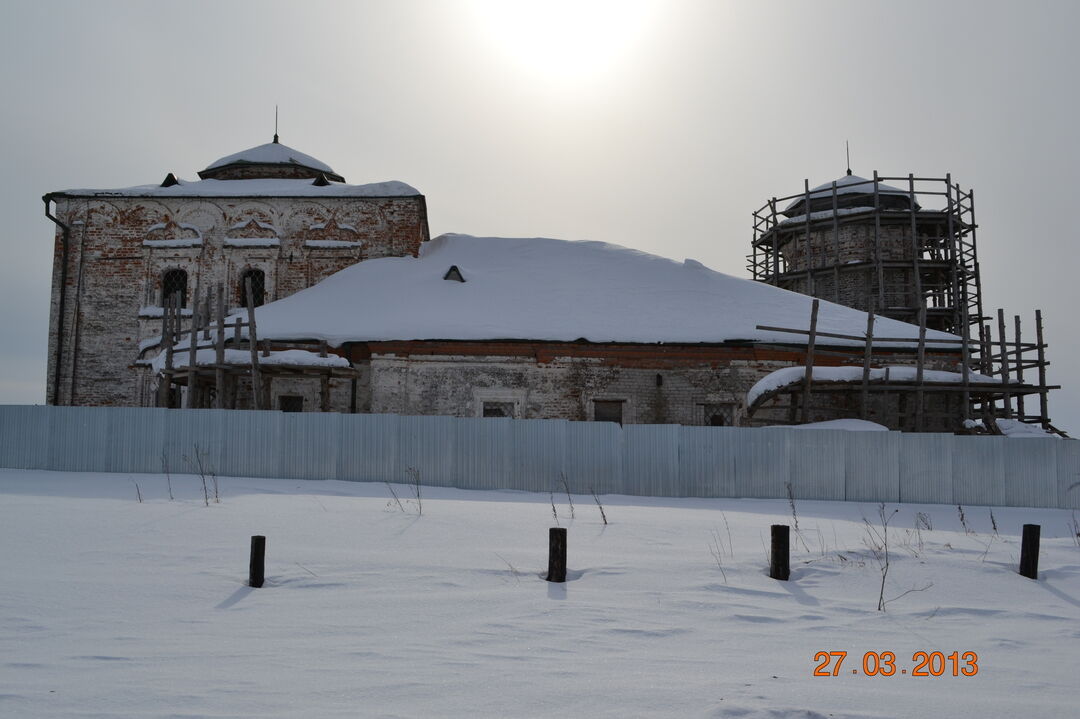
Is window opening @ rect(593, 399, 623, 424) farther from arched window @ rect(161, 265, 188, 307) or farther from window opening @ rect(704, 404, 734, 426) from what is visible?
arched window @ rect(161, 265, 188, 307)

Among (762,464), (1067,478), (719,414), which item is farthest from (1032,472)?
(719,414)

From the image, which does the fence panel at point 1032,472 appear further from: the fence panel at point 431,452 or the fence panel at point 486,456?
the fence panel at point 431,452

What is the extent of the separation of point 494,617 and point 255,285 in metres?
21.0

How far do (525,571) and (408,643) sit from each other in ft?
7.70

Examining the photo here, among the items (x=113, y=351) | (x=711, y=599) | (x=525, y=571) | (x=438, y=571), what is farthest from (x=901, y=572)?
(x=113, y=351)

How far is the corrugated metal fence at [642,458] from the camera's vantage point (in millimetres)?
14336

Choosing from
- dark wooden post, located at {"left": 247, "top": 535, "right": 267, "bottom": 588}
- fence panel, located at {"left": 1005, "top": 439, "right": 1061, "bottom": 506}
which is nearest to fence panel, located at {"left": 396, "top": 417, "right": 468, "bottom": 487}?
dark wooden post, located at {"left": 247, "top": 535, "right": 267, "bottom": 588}

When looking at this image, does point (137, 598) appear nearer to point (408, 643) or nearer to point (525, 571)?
point (408, 643)

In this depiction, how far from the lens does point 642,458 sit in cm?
1445

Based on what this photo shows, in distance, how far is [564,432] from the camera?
14547mm

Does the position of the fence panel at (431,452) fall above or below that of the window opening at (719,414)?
below

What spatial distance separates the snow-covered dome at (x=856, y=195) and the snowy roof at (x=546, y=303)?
10.0m
